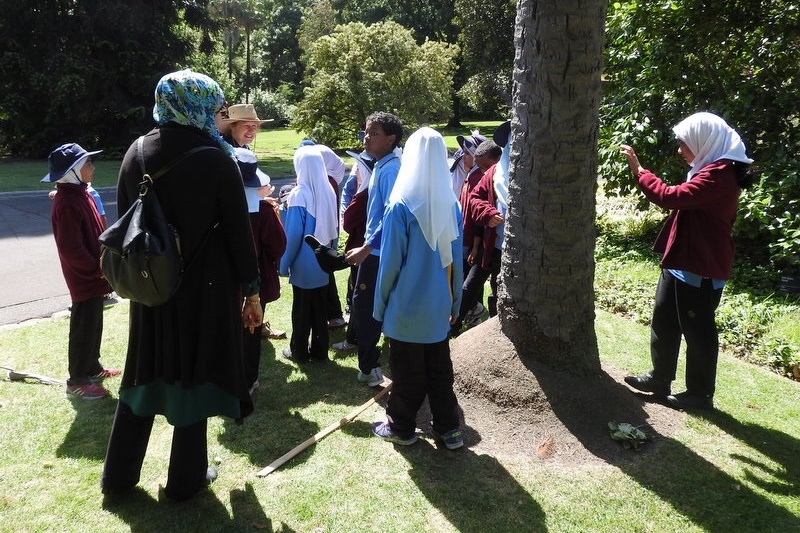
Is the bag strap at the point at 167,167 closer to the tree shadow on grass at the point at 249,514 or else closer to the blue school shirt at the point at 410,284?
the blue school shirt at the point at 410,284

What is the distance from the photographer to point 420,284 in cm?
356

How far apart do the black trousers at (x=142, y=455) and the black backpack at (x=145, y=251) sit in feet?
2.37

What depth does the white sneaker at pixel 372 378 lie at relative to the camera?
15.7 feet

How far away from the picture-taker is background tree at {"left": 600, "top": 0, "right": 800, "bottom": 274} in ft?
23.5

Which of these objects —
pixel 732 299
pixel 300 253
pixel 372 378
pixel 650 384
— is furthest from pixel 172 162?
pixel 732 299

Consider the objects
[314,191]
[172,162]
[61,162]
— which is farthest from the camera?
[314,191]

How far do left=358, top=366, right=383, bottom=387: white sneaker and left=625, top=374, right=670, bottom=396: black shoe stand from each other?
6.20 ft

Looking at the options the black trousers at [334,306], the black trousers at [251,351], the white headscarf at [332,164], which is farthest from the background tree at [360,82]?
the black trousers at [251,351]

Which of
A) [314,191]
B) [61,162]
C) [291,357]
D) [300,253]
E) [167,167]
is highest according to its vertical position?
[167,167]

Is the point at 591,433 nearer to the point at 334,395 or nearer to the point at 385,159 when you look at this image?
the point at 334,395

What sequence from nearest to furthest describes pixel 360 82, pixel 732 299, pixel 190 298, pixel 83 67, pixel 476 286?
1. pixel 190 298
2. pixel 476 286
3. pixel 732 299
4. pixel 83 67
5. pixel 360 82

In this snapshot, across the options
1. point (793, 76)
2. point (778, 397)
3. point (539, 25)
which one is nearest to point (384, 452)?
point (539, 25)

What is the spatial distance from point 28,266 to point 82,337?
4896 mm

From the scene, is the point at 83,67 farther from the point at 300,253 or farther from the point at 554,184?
the point at 554,184
